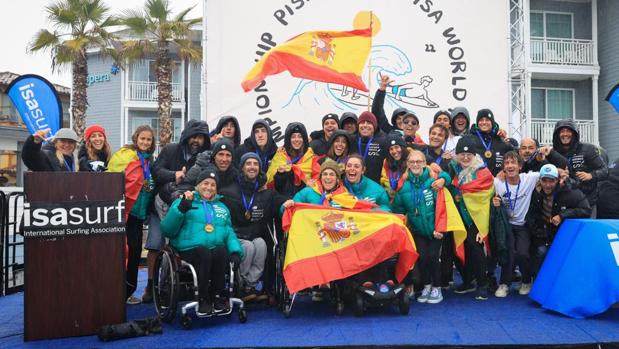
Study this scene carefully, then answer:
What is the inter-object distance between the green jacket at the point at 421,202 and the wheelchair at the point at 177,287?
195cm

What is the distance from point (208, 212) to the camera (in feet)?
14.7

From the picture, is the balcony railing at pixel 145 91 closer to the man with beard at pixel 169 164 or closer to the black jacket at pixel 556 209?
the man with beard at pixel 169 164

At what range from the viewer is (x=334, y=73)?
7535 mm

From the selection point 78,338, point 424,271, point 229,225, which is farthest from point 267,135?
point 78,338

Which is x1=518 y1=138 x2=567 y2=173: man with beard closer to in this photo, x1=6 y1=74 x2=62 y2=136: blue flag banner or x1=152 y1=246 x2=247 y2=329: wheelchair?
x1=152 y1=246 x2=247 y2=329: wheelchair

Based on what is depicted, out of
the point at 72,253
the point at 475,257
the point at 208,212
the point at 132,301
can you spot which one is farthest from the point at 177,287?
the point at 475,257

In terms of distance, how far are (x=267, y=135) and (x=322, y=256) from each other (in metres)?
1.63

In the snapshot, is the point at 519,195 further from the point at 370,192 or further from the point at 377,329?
the point at 377,329

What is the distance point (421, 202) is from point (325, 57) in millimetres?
3389

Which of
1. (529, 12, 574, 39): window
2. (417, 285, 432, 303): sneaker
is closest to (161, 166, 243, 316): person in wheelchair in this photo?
(417, 285, 432, 303): sneaker

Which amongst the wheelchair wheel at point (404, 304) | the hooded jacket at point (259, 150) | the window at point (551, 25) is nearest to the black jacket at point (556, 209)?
the wheelchair wheel at point (404, 304)

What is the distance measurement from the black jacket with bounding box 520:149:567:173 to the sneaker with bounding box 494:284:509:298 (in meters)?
1.39

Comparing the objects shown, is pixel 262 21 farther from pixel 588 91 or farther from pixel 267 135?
pixel 588 91

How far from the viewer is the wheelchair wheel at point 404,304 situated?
15.1 feet
